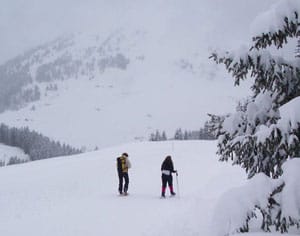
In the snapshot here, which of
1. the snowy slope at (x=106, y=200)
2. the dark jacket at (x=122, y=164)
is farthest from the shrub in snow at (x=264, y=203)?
the dark jacket at (x=122, y=164)

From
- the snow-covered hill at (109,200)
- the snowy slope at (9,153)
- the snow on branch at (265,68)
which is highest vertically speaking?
the snow on branch at (265,68)

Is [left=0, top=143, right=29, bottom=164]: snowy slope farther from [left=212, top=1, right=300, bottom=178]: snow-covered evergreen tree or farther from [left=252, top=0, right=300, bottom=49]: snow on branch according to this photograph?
[left=252, top=0, right=300, bottom=49]: snow on branch

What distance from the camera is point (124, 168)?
20031 millimetres

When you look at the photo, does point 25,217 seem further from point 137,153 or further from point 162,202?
point 137,153

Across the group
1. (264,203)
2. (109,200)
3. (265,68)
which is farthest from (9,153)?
(264,203)

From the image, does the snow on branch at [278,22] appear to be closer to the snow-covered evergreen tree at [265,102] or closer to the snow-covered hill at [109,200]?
the snow-covered evergreen tree at [265,102]

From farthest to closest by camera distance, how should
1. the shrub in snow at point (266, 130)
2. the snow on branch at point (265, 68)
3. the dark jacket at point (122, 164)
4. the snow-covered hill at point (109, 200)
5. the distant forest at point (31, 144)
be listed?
1. the distant forest at point (31, 144)
2. the dark jacket at point (122, 164)
3. the snow-covered hill at point (109, 200)
4. the snow on branch at point (265, 68)
5. the shrub in snow at point (266, 130)

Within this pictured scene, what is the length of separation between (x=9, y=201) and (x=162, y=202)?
300 inches

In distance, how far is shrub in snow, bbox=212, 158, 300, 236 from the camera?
5.58m

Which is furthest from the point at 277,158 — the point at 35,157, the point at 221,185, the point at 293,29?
the point at 35,157

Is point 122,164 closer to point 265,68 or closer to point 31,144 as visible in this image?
point 265,68

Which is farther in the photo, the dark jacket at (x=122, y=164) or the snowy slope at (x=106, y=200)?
the dark jacket at (x=122, y=164)

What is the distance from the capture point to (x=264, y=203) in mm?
5887

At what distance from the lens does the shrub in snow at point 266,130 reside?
232 inches
